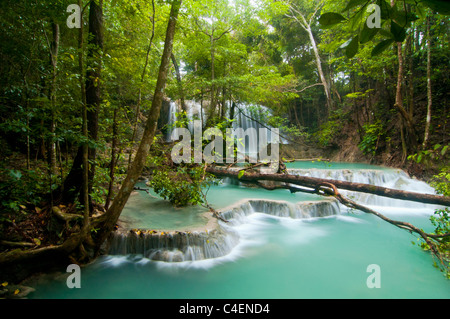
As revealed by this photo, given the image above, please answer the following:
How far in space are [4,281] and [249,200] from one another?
5.45m

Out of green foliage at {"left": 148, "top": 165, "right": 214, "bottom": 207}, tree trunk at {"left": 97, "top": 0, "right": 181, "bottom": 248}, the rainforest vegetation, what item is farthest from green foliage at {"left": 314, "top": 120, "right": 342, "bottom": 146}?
tree trunk at {"left": 97, "top": 0, "right": 181, "bottom": 248}

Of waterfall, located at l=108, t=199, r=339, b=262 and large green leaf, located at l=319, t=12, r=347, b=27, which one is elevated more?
large green leaf, located at l=319, t=12, r=347, b=27

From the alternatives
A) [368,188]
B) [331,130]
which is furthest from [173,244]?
[331,130]

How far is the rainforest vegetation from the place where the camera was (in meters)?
2.98

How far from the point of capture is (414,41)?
410 inches

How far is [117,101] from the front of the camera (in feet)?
13.9

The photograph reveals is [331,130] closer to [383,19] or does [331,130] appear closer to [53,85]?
[53,85]

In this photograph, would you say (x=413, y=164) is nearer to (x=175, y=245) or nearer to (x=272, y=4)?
(x=272, y=4)

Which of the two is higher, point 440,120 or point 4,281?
point 440,120

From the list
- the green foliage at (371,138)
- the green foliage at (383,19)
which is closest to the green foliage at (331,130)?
the green foliage at (371,138)

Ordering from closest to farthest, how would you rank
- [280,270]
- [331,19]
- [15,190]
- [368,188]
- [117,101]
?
[331,19]
[368,188]
[15,190]
[280,270]
[117,101]

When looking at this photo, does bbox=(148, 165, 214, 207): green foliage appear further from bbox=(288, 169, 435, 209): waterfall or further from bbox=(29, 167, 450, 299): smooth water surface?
bbox=(288, 169, 435, 209): waterfall
